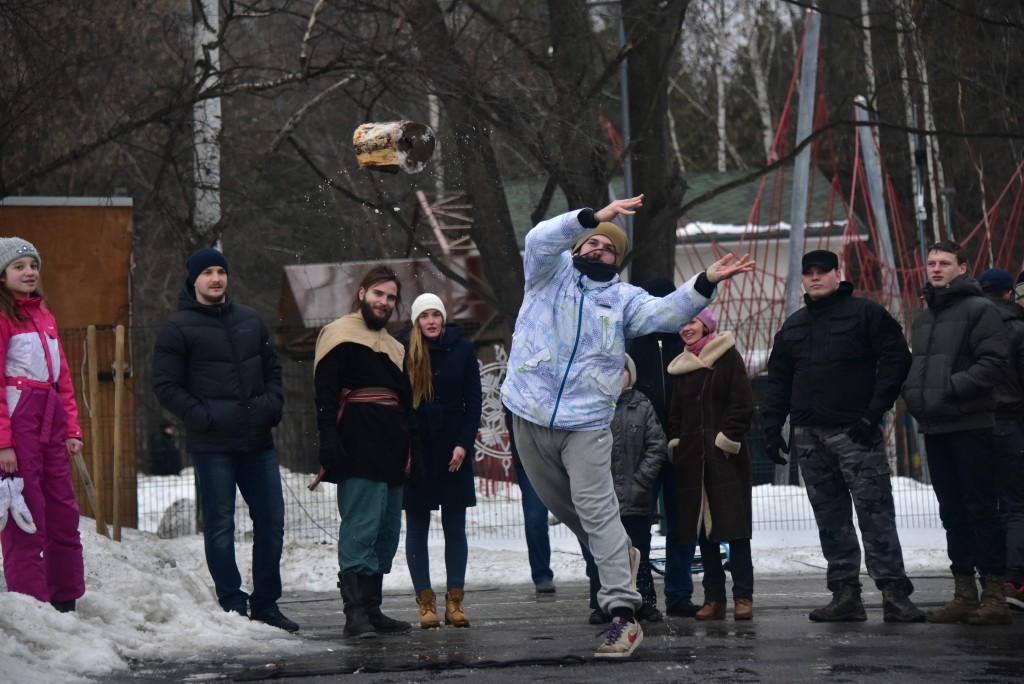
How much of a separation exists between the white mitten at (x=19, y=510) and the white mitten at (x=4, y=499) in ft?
0.05

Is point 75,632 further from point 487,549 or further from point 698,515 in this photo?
point 487,549

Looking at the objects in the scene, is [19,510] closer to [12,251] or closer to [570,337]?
[12,251]

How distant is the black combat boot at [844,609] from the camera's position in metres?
7.97

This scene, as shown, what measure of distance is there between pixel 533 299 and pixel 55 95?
686cm

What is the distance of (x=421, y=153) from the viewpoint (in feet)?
40.2

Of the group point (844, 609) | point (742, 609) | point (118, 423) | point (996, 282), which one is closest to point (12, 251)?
point (118, 423)

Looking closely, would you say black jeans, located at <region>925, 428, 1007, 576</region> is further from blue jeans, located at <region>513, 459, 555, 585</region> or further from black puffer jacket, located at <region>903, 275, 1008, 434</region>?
blue jeans, located at <region>513, 459, 555, 585</region>

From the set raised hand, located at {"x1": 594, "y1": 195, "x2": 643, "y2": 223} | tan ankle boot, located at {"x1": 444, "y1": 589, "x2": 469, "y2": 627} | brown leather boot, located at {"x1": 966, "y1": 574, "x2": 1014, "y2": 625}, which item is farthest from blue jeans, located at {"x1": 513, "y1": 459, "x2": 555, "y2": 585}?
raised hand, located at {"x1": 594, "y1": 195, "x2": 643, "y2": 223}

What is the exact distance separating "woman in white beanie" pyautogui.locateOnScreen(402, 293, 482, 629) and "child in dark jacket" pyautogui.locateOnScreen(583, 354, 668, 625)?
837 mm

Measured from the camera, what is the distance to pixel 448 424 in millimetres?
8625

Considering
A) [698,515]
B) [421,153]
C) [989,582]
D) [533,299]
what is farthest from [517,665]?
[421,153]

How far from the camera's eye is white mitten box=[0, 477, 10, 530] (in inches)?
274

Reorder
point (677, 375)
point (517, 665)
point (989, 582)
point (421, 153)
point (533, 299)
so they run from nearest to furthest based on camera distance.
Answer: point (517, 665)
point (533, 299)
point (989, 582)
point (677, 375)
point (421, 153)

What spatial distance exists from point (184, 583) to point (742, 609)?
3315 mm
